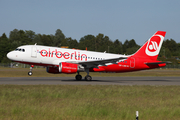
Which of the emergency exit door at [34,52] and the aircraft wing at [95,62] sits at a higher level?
the emergency exit door at [34,52]

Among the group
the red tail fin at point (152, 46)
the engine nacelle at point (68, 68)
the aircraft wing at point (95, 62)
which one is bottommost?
the engine nacelle at point (68, 68)

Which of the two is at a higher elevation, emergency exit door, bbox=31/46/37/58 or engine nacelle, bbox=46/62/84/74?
emergency exit door, bbox=31/46/37/58

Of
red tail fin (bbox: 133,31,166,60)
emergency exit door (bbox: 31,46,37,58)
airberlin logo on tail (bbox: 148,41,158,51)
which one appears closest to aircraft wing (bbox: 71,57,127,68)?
emergency exit door (bbox: 31,46,37,58)

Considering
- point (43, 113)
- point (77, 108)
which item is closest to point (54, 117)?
point (43, 113)

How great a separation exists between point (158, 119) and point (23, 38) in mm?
169491

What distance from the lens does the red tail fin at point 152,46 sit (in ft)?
116

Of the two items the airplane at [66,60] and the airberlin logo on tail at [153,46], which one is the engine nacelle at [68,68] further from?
the airberlin logo on tail at [153,46]

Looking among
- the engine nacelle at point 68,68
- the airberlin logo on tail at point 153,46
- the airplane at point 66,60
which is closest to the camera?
the engine nacelle at point 68,68

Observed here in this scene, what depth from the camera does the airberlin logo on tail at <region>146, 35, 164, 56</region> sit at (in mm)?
35219

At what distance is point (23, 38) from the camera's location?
171125 mm

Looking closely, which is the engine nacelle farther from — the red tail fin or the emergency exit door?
the red tail fin

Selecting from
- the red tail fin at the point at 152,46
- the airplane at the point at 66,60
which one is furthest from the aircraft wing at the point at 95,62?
the red tail fin at the point at 152,46

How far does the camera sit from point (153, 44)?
35312mm

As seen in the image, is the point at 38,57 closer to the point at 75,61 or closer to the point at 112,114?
the point at 75,61
